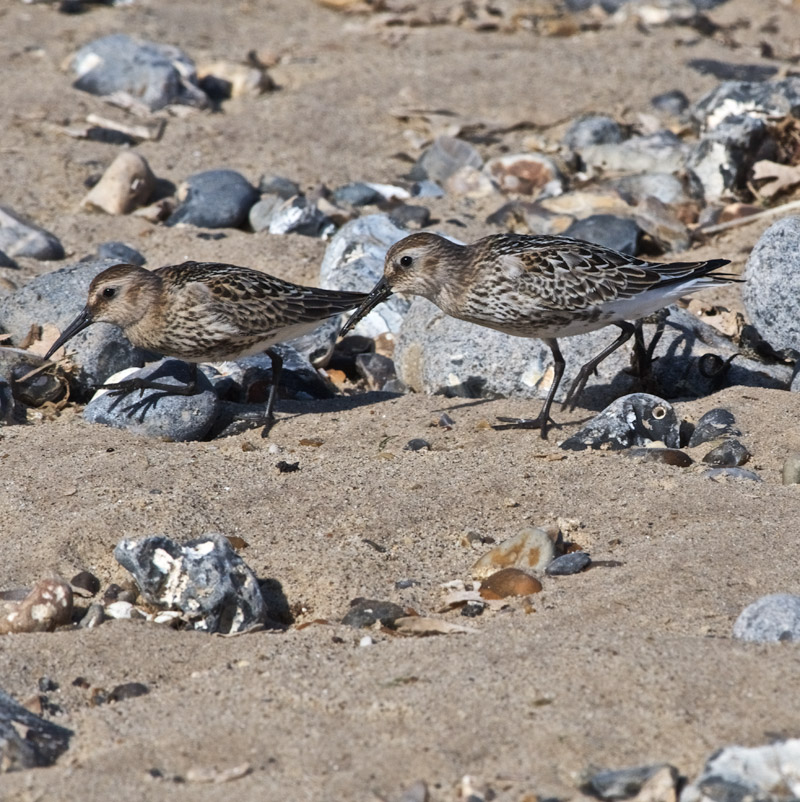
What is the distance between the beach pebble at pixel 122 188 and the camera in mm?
10344

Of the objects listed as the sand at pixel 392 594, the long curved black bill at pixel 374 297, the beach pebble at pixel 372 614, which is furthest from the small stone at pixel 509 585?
the long curved black bill at pixel 374 297

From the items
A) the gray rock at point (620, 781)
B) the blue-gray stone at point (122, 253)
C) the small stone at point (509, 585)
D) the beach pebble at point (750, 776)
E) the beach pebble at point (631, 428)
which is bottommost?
the blue-gray stone at point (122, 253)

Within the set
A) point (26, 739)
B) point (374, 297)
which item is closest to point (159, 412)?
point (374, 297)

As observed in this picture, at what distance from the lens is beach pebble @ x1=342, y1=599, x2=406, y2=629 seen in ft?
16.3

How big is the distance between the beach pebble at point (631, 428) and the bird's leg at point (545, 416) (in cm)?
24

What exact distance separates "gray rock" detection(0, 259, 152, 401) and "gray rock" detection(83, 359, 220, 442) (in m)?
0.40

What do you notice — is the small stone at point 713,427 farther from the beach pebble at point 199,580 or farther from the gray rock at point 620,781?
the gray rock at point 620,781

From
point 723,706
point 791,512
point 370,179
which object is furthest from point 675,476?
point 370,179

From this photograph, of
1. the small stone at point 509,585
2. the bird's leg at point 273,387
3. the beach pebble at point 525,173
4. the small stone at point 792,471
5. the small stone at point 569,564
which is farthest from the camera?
the beach pebble at point 525,173

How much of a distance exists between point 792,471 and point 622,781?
2.89 metres

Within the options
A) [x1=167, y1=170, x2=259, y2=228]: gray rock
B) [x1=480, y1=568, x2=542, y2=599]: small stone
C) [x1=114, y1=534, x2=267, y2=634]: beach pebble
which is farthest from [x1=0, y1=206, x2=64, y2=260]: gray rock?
[x1=480, y1=568, x2=542, y2=599]: small stone

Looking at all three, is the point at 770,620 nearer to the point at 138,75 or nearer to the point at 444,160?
the point at 444,160

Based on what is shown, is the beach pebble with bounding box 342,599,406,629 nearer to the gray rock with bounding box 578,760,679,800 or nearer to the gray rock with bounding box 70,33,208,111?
the gray rock with bounding box 578,760,679,800

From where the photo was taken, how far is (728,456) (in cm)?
647
